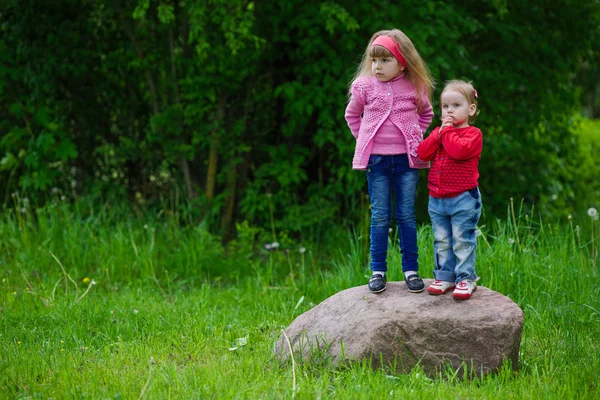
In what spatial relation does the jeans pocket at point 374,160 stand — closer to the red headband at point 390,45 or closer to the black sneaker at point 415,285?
the red headband at point 390,45

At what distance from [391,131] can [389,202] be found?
43 centimetres

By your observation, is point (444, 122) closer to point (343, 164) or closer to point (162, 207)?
point (343, 164)

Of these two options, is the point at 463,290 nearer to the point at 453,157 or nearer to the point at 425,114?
the point at 453,157

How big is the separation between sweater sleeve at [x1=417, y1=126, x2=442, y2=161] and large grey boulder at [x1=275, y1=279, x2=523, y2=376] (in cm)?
82

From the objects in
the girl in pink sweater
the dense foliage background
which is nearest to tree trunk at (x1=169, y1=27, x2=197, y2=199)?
the dense foliage background

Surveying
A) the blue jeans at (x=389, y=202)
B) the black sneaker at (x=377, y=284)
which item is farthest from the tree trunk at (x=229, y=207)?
the black sneaker at (x=377, y=284)

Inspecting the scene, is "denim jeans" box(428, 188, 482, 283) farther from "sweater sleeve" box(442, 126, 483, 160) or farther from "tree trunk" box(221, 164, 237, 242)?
"tree trunk" box(221, 164, 237, 242)

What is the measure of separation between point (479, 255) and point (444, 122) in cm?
165

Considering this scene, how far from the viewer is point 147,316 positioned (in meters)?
5.11

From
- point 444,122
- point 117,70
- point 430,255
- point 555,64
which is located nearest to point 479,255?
point 430,255

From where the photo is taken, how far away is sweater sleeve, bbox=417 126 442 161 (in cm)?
404

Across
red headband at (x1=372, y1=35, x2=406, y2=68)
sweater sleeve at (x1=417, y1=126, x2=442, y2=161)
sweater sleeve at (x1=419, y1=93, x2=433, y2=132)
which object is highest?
red headband at (x1=372, y1=35, x2=406, y2=68)

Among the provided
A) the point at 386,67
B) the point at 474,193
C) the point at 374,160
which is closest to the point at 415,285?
the point at 474,193

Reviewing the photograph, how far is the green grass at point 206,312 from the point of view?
374 cm
